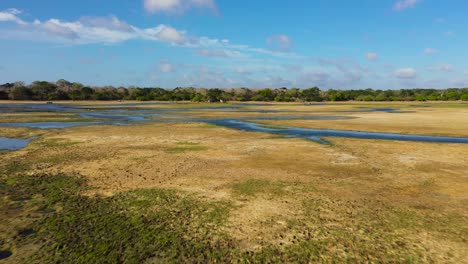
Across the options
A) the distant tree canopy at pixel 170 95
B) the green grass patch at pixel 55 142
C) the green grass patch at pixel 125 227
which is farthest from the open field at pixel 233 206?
the distant tree canopy at pixel 170 95

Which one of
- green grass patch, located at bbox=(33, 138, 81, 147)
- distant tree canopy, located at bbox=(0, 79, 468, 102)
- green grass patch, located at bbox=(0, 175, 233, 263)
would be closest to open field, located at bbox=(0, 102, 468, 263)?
green grass patch, located at bbox=(0, 175, 233, 263)

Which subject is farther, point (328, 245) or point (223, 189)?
point (223, 189)

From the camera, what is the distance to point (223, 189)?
1265 centimetres

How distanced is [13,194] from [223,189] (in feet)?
26.0

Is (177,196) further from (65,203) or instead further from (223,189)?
(65,203)

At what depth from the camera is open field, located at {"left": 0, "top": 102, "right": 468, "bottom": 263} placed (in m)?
7.75

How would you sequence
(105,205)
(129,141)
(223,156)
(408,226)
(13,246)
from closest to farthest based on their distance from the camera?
(13,246)
(408,226)
(105,205)
(223,156)
(129,141)

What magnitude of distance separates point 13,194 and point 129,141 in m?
13.5

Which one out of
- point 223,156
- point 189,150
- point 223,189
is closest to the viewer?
point 223,189

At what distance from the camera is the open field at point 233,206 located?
775 cm

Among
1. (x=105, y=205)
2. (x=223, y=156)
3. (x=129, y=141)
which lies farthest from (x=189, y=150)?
(x=105, y=205)

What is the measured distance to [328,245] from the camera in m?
7.98

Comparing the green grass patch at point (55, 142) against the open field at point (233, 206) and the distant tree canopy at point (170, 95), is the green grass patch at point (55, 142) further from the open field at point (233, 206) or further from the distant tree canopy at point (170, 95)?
the distant tree canopy at point (170, 95)

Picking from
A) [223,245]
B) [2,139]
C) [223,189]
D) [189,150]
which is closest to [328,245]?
[223,245]
